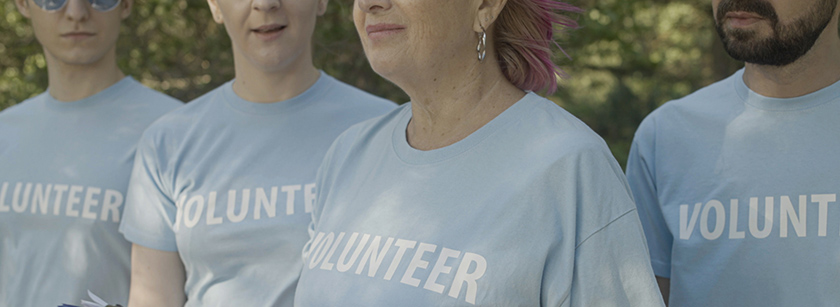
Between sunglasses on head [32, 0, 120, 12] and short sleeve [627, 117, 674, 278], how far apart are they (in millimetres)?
2012

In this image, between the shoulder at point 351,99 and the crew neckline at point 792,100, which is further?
the shoulder at point 351,99

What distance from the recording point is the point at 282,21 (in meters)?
2.57

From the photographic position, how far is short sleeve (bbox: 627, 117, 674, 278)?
2.44m

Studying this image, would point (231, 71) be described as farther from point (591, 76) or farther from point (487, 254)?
point (591, 76)

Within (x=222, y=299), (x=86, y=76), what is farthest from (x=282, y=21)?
(x=86, y=76)

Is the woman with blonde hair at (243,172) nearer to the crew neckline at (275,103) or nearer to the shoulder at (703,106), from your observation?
the crew neckline at (275,103)

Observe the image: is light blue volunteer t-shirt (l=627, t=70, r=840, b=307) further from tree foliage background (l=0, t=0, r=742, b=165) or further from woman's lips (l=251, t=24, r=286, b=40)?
tree foliage background (l=0, t=0, r=742, b=165)

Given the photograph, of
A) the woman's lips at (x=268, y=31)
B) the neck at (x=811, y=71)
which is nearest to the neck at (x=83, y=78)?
the woman's lips at (x=268, y=31)

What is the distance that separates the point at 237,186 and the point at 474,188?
97cm

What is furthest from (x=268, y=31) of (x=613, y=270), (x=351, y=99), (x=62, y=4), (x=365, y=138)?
(x=613, y=270)

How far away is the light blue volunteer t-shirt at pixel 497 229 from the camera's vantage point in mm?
1603

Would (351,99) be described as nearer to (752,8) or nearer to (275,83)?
(275,83)

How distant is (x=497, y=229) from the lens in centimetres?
168

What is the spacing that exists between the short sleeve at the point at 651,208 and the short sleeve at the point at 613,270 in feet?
2.79
